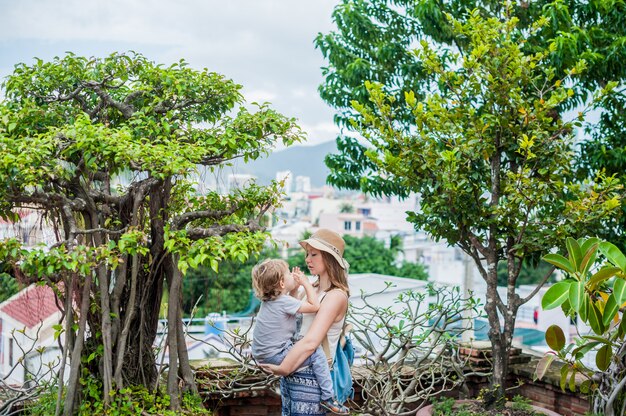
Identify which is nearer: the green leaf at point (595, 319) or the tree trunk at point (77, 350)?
the tree trunk at point (77, 350)

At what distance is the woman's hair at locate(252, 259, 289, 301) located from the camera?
2.84 m

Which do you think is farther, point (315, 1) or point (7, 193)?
point (315, 1)

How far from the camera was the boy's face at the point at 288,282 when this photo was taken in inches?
114

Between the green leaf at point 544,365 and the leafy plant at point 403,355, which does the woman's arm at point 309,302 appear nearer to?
the leafy plant at point 403,355

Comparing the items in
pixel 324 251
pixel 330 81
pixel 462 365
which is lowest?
pixel 462 365

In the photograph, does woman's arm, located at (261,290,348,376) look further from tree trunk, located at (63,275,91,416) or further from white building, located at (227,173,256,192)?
white building, located at (227,173,256,192)

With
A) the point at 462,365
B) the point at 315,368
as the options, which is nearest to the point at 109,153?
the point at 315,368

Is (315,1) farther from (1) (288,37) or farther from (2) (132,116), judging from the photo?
(2) (132,116)

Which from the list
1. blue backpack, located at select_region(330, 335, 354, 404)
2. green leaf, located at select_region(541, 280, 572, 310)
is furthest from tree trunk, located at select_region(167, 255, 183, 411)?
green leaf, located at select_region(541, 280, 572, 310)

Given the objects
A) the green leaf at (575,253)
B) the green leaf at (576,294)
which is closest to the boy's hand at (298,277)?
the green leaf at (576,294)

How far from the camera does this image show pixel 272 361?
9.65 feet

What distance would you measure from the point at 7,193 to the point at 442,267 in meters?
37.2

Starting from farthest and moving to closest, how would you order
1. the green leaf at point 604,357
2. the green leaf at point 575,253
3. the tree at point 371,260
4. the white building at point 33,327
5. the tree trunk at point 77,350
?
the tree at point 371,260
the green leaf at point 604,357
the green leaf at point 575,253
the white building at point 33,327
the tree trunk at point 77,350

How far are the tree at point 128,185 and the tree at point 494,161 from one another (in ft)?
2.97
